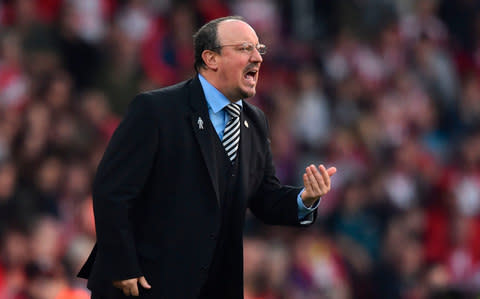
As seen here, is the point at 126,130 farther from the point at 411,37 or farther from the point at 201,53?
the point at 411,37

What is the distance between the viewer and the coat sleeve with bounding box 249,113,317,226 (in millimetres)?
5035

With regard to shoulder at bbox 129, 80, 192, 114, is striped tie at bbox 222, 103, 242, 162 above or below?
below

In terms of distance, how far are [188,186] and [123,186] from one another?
0.34 m

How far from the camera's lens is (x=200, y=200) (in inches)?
183

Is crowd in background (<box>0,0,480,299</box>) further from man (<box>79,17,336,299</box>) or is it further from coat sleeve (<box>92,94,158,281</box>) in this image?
coat sleeve (<box>92,94,158,281</box>)

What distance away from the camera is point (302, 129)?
10.6 metres

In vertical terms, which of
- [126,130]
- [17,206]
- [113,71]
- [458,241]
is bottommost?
[458,241]

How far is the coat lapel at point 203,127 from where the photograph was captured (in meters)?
4.68

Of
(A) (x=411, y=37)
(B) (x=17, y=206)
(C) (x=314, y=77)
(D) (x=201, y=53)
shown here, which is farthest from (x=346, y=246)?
(D) (x=201, y=53)

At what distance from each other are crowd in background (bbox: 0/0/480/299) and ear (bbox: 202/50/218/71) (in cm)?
279

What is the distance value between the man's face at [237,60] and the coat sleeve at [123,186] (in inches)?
17.6

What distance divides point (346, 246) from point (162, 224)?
4970 mm

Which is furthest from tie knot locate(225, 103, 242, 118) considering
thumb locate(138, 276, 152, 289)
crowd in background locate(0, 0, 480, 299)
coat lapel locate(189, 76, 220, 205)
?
crowd in background locate(0, 0, 480, 299)

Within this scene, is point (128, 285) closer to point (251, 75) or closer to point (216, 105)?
point (216, 105)
